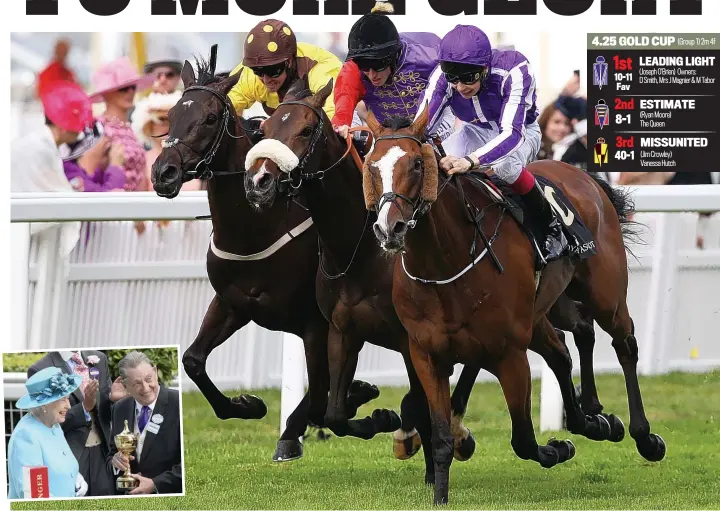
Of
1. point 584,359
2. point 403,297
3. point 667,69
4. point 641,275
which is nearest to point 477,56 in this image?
point 403,297

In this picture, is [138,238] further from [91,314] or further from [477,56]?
[477,56]

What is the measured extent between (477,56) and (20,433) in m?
2.67

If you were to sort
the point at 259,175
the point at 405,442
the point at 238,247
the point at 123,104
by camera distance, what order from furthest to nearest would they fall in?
the point at 123,104
the point at 405,442
the point at 238,247
the point at 259,175

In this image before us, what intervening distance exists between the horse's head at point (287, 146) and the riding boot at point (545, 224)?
997mm

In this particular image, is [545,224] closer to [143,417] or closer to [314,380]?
[314,380]

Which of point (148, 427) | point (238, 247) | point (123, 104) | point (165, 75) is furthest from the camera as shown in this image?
point (165, 75)

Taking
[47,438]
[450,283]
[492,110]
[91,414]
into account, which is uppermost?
[492,110]

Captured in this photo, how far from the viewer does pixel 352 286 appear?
6953 millimetres

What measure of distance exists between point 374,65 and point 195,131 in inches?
34.8

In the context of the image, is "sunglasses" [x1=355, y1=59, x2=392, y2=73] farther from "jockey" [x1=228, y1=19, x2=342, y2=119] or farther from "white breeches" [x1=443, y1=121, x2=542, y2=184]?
"white breeches" [x1=443, y1=121, x2=542, y2=184]

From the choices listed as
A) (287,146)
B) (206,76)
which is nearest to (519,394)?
(287,146)

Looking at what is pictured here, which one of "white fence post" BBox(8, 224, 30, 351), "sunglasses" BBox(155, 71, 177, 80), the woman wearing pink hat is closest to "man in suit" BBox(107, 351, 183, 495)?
"white fence post" BBox(8, 224, 30, 351)

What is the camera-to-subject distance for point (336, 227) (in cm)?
687

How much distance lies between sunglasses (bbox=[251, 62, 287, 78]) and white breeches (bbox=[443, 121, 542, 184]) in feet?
2.78
